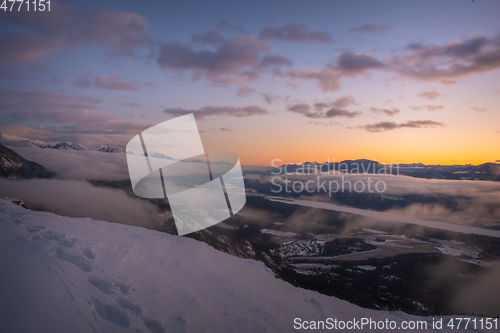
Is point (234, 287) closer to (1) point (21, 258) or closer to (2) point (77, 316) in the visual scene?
(2) point (77, 316)

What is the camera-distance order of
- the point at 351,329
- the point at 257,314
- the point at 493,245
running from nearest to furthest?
the point at 257,314, the point at 351,329, the point at 493,245

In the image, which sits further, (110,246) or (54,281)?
(110,246)

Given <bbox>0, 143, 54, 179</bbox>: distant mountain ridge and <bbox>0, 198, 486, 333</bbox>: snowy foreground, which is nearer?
<bbox>0, 198, 486, 333</bbox>: snowy foreground

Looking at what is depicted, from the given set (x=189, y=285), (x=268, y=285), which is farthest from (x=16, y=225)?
(x=268, y=285)

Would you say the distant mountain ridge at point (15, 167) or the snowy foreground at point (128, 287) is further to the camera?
the distant mountain ridge at point (15, 167)
